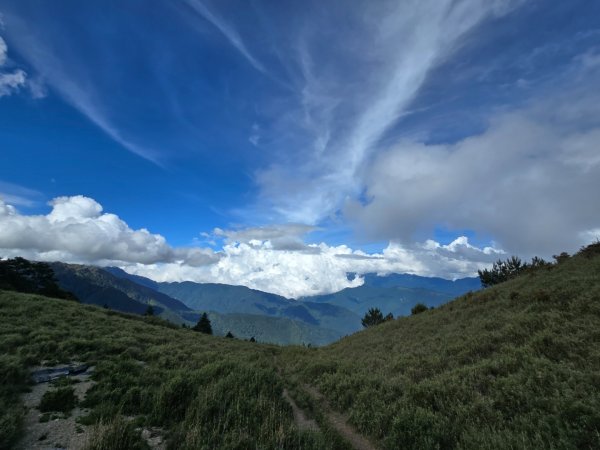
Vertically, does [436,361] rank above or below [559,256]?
below

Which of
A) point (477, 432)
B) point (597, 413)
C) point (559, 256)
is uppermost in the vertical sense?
point (559, 256)

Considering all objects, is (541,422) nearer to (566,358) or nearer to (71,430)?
(566,358)

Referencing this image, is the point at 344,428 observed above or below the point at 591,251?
below

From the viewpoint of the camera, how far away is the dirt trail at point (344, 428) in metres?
8.78

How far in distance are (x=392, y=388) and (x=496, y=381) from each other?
395 centimetres

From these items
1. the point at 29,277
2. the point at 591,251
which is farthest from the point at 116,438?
the point at 29,277

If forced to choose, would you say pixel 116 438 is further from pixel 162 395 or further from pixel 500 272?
pixel 500 272

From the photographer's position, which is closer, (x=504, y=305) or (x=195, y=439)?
(x=195, y=439)

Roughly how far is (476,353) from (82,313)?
29.5m

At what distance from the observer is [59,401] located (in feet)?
28.1

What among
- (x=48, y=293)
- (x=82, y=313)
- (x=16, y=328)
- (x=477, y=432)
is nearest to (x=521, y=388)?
(x=477, y=432)

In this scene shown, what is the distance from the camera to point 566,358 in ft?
32.6

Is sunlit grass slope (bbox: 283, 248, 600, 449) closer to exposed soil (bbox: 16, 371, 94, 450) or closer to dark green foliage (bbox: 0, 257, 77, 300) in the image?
exposed soil (bbox: 16, 371, 94, 450)

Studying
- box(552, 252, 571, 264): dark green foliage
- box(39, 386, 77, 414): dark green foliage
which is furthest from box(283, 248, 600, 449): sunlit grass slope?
box(39, 386, 77, 414): dark green foliage
